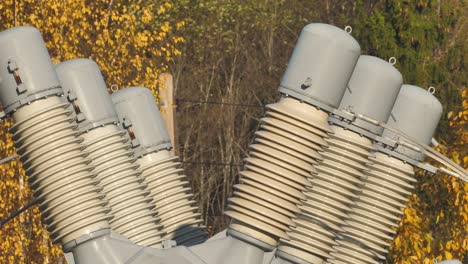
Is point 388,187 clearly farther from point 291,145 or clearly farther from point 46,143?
point 46,143

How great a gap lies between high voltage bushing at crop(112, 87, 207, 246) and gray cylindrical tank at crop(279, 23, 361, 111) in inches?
91.0

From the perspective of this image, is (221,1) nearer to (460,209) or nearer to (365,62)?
(460,209)

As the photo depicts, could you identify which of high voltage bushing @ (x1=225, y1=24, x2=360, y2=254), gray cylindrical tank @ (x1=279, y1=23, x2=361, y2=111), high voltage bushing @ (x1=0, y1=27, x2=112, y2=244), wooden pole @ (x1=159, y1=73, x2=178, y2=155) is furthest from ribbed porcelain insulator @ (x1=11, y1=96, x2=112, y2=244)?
wooden pole @ (x1=159, y1=73, x2=178, y2=155)

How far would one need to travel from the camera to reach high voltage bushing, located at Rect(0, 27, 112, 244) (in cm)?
923

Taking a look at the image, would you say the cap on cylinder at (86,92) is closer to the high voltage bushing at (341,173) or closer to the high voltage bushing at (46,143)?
the high voltage bushing at (46,143)

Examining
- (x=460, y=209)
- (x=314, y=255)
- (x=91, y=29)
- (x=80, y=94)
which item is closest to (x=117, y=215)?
(x=80, y=94)

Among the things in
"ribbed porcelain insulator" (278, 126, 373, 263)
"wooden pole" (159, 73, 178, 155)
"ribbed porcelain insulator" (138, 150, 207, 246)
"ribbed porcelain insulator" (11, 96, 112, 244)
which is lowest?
"wooden pole" (159, 73, 178, 155)

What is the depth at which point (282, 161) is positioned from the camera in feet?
28.9

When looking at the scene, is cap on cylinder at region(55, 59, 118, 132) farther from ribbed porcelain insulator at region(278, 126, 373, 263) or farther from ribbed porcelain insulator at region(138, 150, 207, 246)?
→ ribbed porcelain insulator at region(278, 126, 373, 263)

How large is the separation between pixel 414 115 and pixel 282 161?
1.17 metres

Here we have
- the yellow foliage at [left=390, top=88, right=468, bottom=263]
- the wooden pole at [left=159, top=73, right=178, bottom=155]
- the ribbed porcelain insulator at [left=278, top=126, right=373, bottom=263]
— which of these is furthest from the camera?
the wooden pole at [left=159, top=73, right=178, bottom=155]

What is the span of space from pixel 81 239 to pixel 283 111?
54.4 inches

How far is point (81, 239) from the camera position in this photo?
9.20 meters

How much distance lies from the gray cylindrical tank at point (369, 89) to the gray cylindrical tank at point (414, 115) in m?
0.36
